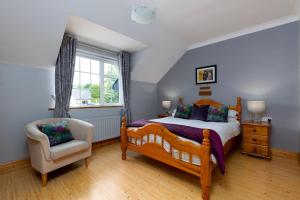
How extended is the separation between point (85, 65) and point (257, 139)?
370 cm

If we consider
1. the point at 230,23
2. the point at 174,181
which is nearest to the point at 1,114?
the point at 174,181

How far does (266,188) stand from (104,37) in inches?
135

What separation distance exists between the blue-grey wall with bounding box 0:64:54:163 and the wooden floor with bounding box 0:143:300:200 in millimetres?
390

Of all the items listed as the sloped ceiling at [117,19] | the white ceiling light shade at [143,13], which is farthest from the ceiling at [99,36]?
the white ceiling light shade at [143,13]

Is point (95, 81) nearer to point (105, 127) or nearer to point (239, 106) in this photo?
point (105, 127)

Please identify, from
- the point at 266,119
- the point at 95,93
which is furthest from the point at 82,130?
the point at 266,119

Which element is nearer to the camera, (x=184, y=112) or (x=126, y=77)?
(x=184, y=112)

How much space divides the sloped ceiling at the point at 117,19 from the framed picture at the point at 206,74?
0.77m

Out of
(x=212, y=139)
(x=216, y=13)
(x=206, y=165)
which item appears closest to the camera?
(x=206, y=165)

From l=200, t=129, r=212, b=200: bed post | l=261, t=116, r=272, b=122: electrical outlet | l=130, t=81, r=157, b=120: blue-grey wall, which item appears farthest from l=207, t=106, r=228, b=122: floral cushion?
l=130, t=81, r=157, b=120: blue-grey wall

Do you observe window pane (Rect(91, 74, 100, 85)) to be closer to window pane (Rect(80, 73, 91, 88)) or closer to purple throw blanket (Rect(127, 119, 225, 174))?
window pane (Rect(80, 73, 91, 88))

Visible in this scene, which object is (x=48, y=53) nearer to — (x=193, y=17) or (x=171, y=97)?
(x=193, y=17)

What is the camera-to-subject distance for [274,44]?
278 cm

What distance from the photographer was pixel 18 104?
2.30 metres
